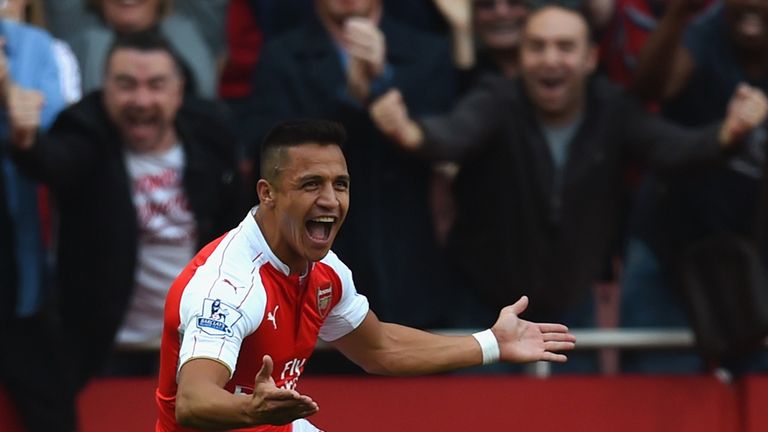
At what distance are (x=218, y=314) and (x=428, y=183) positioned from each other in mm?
3027

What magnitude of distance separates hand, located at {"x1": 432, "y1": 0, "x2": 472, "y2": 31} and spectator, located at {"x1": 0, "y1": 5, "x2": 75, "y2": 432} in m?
2.03

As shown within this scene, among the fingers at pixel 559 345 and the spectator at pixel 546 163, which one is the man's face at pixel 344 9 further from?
the fingers at pixel 559 345

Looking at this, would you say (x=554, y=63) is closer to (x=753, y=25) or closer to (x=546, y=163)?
(x=546, y=163)

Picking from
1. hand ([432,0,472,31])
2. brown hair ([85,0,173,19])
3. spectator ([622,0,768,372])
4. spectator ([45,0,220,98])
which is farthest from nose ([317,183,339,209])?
brown hair ([85,0,173,19])

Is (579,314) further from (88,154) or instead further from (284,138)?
(284,138)

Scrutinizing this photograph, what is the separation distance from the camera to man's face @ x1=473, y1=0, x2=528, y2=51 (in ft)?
28.2

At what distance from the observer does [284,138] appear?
569 cm

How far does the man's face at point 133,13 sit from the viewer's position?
8.68m

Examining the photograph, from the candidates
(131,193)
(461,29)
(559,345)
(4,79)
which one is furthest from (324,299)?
(461,29)

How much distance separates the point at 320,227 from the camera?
5707mm

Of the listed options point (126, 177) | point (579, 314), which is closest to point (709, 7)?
point (579, 314)

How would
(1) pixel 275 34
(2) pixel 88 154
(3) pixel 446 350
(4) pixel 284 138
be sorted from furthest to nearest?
(1) pixel 275 34 < (2) pixel 88 154 < (3) pixel 446 350 < (4) pixel 284 138

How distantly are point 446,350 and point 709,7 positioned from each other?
10.5 feet

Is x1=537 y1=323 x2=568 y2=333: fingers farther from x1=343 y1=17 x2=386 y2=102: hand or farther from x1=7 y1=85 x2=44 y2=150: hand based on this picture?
x1=7 y1=85 x2=44 y2=150: hand
